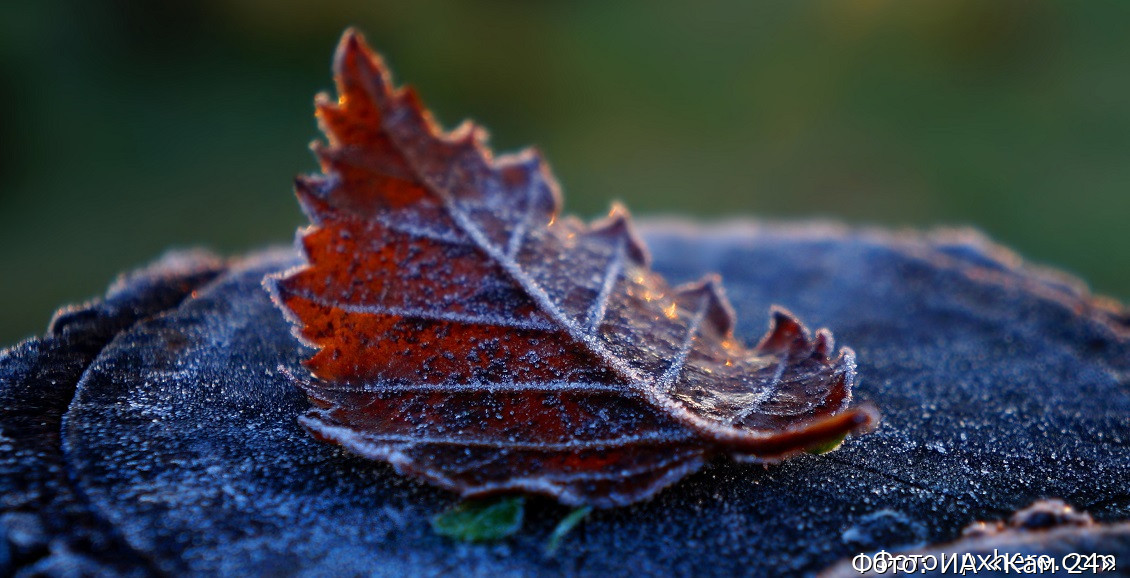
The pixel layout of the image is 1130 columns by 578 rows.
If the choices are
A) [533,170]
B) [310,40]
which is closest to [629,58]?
[310,40]

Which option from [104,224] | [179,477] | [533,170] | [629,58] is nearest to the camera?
[179,477]

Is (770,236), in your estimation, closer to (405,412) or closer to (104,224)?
(405,412)

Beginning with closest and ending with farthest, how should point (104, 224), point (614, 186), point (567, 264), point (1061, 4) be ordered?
1. point (567, 264)
2. point (104, 224)
3. point (614, 186)
4. point (1061, 4)

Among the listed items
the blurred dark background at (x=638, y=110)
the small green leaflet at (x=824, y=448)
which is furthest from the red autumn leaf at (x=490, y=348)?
the blurred dark background at (x=638, y=110)

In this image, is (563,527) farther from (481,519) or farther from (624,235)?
(624,235)

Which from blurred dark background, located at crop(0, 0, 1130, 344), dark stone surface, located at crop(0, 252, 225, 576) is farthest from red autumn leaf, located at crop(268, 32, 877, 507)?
blurred dark background, located at crop(0, 0, 1130, 344)

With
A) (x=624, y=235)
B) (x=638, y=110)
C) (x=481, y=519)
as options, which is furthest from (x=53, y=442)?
(x=638, y=110)
